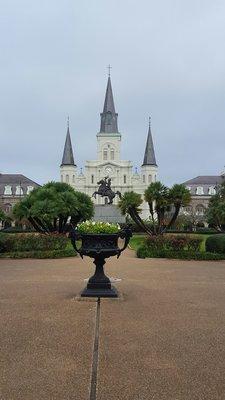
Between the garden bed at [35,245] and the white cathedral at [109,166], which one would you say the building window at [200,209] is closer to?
the white cathedral at [109,166]

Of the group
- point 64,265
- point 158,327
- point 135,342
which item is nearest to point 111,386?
point 135,342

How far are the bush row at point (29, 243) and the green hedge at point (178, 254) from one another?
16.4 ft

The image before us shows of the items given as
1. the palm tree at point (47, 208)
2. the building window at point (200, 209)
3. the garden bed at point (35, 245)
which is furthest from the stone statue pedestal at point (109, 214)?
the building window at point (200, 209)

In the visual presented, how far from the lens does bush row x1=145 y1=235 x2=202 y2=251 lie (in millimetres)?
23344

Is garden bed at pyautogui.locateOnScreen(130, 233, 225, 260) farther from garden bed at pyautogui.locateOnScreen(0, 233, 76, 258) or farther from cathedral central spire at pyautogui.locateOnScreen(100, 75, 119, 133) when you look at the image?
cathedral central spire at pyautogui.locateOnScreen(100, 75, 119, 133)

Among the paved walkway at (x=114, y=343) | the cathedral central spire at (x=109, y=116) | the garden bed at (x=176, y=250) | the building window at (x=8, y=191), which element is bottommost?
the paved walkway at (x=114, y=343)

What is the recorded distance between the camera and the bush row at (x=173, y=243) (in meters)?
23.3

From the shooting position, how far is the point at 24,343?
689cm

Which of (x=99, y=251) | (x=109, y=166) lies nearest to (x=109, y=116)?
(x=109, y=166)

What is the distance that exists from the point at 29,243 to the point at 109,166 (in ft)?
235

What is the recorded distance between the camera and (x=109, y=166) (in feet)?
314

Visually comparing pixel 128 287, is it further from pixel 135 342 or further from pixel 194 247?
pixel 194 247

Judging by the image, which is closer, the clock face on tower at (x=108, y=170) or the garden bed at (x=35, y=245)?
the garden bed at (x=35, y=245)

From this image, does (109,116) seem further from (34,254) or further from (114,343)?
(114,343)
